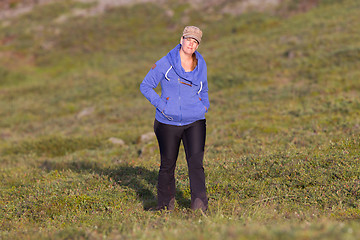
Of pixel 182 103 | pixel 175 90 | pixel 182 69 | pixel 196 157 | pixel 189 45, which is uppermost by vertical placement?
pixel 189 45

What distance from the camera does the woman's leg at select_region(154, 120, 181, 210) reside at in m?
6.27

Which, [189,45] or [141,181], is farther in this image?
[141,181]

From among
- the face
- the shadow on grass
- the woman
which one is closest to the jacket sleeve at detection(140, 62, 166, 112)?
the woman

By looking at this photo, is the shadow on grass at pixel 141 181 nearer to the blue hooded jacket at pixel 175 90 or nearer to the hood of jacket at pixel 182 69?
the blue hooded jacket at pixel 175 90

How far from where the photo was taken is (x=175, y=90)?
6.14m

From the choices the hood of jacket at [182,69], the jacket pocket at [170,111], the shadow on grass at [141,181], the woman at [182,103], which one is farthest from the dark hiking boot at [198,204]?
the hood of jacket at [182,69]

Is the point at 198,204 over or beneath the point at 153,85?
beneath

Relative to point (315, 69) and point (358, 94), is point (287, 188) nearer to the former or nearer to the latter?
point (358, 94)

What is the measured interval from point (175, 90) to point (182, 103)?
9.8 inches

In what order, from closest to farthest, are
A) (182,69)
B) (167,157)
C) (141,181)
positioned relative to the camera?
(182,69)
(167,157)
(141,181)

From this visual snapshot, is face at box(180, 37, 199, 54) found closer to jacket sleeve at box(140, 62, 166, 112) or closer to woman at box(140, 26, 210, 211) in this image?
woman at box(140, 26, 210, 211)

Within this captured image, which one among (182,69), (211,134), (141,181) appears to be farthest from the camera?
(211,134)

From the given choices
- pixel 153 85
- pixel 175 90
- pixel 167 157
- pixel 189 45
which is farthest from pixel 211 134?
pixel 189 45

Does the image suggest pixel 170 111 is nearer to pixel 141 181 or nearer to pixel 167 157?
pixel 167 157
